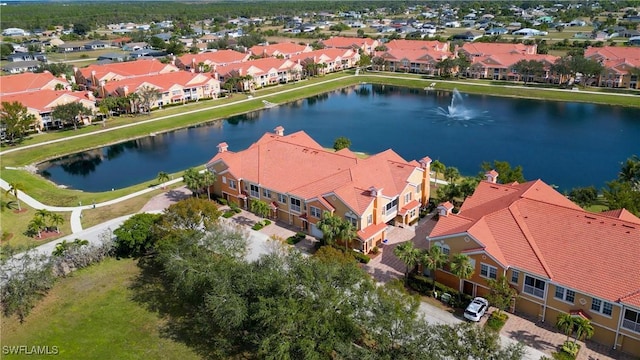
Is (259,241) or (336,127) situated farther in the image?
(336,127)

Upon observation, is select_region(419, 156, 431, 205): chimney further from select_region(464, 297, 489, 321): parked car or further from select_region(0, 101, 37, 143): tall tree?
select_region(0, 101, 37, 143): tall tree

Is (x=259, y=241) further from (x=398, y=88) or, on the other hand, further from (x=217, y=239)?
(x=398, y=88)

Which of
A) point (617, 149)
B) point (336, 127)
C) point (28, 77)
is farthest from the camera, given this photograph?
point (28, 77)

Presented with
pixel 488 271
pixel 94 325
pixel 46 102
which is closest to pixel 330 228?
pixel 488 271

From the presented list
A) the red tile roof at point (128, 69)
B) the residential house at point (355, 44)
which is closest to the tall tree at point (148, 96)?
the red tile roof at point (128, 69)

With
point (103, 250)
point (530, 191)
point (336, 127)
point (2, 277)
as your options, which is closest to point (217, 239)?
point (103, 250)

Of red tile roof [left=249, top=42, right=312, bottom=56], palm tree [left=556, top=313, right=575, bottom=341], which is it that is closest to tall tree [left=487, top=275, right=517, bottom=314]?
palm tree [left=556, top=313, right=575, bottom=341]

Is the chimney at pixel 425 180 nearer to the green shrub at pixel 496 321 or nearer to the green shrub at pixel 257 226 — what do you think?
the green shrub at pixel 257 226
